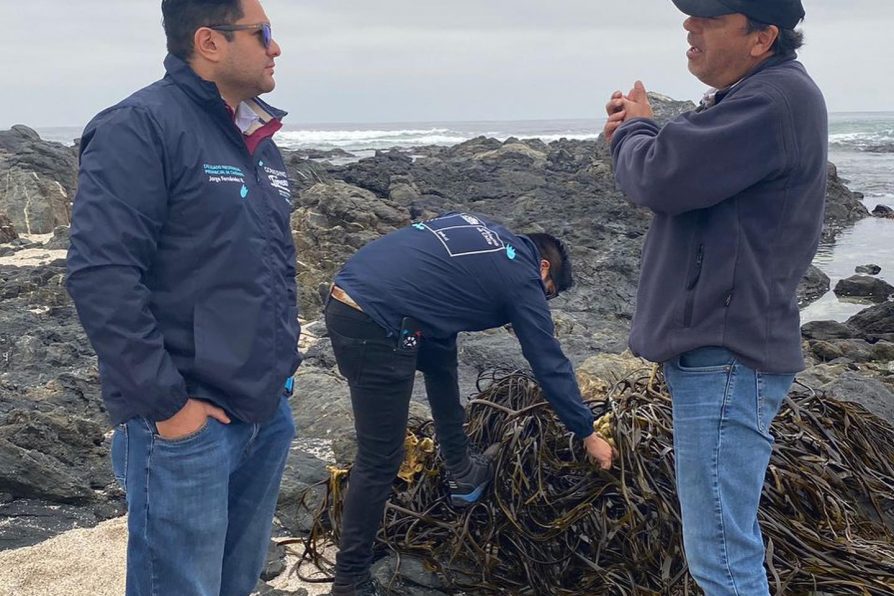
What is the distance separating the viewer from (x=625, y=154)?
2291mm

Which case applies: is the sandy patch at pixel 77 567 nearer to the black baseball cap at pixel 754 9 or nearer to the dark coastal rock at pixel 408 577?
the dark coastal rock at pixel 408 577

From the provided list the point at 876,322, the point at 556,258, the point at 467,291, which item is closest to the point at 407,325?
the point at 467,291

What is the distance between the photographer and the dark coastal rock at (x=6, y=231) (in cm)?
1410

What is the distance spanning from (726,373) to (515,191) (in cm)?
1902

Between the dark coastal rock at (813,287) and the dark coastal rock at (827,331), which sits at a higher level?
the dark coastal rock at (827,331)

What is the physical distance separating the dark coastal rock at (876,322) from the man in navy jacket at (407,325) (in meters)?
8.11

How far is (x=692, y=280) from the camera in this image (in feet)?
7.26

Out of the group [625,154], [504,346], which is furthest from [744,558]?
[504,346]

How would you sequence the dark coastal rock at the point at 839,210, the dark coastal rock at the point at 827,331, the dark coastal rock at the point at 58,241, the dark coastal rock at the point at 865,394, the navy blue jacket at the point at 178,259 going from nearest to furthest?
1. the navy blue jacket at the point at 178,259
2. the dark coastal rock at the point at 865,394
3. the dark coastal rock at the point at 827,331
4. the dark coastal rock at the point at 58,241
5. the dark coastal rock at the point at 839,210

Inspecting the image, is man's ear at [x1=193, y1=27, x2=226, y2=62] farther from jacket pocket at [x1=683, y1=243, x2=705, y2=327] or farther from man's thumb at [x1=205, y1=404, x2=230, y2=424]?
jacket pocket at [x1=683, y1=243, x2=705, y2=327]

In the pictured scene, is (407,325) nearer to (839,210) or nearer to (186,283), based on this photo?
(186,283)

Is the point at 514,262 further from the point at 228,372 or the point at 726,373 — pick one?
the point at 228,372

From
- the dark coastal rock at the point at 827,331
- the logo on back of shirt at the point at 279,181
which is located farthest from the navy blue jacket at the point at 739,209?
the dark coastal rock at the point at 827,331

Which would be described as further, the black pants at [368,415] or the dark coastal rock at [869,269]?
the dark coastal rock at [869,269]
